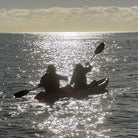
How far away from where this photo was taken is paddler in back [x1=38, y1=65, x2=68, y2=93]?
64.1 ft

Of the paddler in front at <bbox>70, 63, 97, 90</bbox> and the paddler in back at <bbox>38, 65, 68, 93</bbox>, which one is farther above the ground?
the paddler in front at <bbox>70, 63, 97, 90</bbox>

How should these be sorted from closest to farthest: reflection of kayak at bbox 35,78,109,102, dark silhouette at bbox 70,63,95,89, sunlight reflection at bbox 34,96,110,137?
1. sunlight reflection at bbox 34,96,110,137
2. reflection of kayak at bbox 35,78,109,102
3. dark silhouette at bbox 70,63,95,89

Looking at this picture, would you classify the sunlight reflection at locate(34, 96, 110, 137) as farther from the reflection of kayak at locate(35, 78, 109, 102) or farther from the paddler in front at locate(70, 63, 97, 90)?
the paddler in front at locate(70, 63, 97, 90)

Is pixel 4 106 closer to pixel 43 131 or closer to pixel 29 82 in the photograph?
pixel 43 131

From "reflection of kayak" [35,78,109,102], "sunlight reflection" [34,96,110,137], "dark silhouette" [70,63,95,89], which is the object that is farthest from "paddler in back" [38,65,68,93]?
"dark silhouette" [70,63,95,89]

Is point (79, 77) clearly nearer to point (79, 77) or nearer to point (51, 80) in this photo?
point (79, 77)

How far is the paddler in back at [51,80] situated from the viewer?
19552 millimetres

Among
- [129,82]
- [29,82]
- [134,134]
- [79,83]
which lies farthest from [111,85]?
[134,134]

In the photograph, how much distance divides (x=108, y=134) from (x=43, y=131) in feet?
9.06

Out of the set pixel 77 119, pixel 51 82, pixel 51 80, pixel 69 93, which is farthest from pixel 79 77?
pixel 77 119

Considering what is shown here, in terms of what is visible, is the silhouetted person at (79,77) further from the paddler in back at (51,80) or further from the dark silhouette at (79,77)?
the paddler in back at (51,80)

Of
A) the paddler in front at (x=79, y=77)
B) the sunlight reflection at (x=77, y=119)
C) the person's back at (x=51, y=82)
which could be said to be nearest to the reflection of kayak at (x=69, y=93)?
the person's back at (x=51, y=82)

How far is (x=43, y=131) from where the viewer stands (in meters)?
14.0

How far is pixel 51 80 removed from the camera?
64.6 feet
